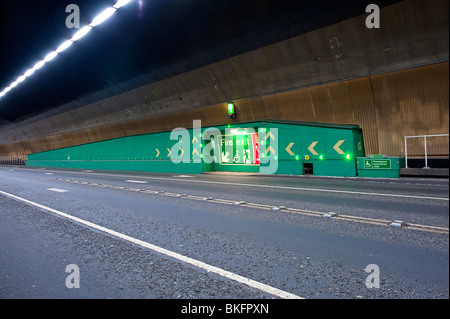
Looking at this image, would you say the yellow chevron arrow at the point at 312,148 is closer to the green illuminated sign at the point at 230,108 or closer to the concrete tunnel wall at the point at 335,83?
the concrete tunnel wall at the point at 335,83

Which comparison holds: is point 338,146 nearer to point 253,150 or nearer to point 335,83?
point 335,83

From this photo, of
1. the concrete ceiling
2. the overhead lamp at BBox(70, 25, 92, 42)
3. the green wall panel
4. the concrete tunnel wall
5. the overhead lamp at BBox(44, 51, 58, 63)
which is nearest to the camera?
the concrete tunnel wall

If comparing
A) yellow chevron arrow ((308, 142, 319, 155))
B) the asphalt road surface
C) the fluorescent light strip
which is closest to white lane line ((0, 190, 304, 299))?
the asphalt road surface

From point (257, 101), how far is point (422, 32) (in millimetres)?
9478

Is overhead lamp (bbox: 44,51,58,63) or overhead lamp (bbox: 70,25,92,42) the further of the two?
overhead lamp (bbox: 44,51,58,63)

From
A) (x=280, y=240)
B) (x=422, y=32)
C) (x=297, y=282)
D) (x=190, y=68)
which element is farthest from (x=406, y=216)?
(x=190, y=68)

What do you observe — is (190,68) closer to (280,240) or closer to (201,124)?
(201,124)

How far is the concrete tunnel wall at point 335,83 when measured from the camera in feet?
32.5

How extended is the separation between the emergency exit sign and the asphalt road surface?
3.66 m

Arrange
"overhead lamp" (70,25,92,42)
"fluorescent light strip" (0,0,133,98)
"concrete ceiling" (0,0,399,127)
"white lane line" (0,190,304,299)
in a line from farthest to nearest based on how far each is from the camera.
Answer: "overhead lamp" (70,25,92,42)
"fluorescent light strip" (0,0,133,98)
"concrete ceiling" (0,0,399,127)
"white lane line" (0,190,304,299)

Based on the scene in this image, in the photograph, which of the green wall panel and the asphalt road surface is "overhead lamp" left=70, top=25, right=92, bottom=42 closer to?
the green wall panel

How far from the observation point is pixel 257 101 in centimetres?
1786

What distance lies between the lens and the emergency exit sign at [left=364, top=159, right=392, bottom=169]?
436 inches
